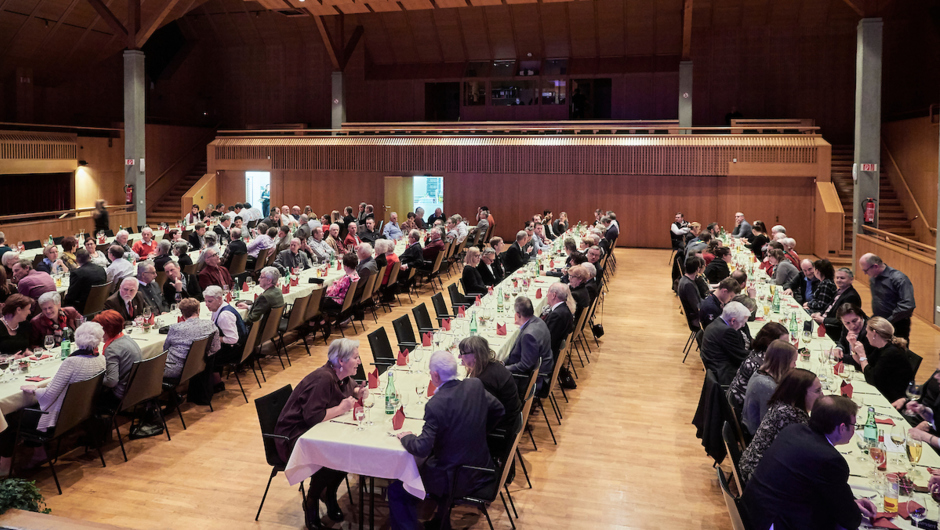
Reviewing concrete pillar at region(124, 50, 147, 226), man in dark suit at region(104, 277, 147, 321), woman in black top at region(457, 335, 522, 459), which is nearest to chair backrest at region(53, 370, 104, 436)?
man in dark suit at region(104, 277, 147, 321)

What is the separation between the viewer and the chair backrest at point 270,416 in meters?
4.89

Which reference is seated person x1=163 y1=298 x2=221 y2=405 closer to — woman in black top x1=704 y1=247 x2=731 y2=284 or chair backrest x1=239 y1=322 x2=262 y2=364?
chair backrest x1=239 y1=322 x2=262 y2=364

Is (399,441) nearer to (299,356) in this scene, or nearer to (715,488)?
(715,488)

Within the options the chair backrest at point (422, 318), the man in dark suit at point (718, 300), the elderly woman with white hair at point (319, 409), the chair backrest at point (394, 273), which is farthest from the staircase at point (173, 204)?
the elderly woman with white hair at point (319, 409)

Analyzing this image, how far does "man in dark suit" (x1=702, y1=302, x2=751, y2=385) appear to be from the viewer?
20.0ft

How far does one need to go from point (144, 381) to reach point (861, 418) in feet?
17.3

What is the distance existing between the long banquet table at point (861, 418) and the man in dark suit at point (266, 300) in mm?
4865

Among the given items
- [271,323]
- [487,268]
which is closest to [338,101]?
[487,268]

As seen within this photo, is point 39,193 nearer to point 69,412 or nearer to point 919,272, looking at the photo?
point 69,412

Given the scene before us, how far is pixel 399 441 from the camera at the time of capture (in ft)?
14.6

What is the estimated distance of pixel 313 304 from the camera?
9023mm

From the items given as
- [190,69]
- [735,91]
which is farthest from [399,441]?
[190,69]

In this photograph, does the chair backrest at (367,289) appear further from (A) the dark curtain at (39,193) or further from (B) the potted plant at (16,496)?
(A) the dark curtain at (39,193)

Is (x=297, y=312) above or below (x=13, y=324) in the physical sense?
below
